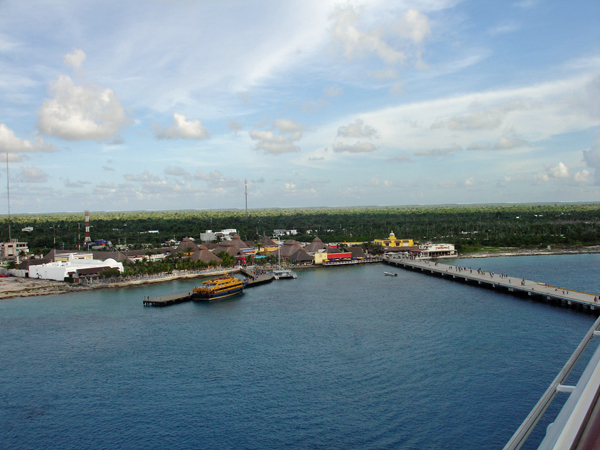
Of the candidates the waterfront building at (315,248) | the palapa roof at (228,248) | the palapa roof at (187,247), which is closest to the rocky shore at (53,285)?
the palapa roof at (187,247)

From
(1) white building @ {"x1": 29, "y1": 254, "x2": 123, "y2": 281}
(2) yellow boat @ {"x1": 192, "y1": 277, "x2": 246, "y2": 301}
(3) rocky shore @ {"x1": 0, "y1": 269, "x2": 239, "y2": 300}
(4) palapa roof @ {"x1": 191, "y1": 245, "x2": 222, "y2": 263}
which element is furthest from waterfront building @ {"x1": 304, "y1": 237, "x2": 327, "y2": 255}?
(1) white building @ {"x1": 29, "y1": 254, "x2": 123, "y2": 281}

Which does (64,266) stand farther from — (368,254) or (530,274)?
(530,274)

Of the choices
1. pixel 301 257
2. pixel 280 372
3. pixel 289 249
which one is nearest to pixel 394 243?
pixel 289 249

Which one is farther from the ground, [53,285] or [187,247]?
[187,247]

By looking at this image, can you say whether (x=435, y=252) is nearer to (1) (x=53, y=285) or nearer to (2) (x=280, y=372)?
(2) (x=280, y=372)

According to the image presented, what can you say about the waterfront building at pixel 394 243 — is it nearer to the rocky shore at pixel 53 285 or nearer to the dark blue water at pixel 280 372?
the rocky shore at pixel 53 285

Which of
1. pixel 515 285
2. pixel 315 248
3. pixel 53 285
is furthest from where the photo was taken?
pixel 315 248
